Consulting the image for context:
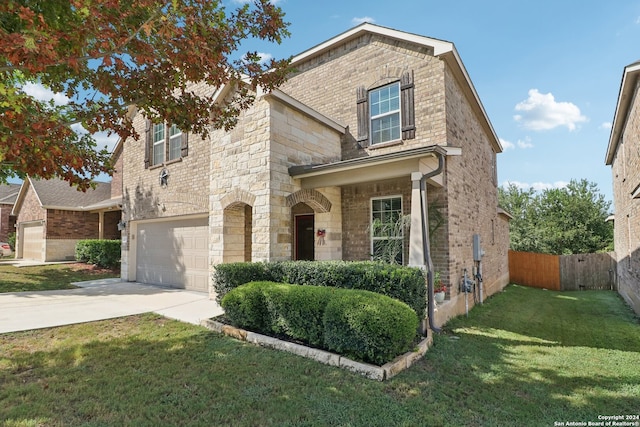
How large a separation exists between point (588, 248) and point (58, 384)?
3133cm

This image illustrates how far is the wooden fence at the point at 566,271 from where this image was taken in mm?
15125

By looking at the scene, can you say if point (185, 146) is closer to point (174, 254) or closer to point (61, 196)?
point (174, 254)

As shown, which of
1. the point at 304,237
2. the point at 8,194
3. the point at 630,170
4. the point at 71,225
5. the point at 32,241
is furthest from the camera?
the point at 8,194

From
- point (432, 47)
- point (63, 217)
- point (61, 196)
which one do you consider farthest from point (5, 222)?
point (432, 47)

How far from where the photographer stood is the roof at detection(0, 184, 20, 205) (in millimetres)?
24312

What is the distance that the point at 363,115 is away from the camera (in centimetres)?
962

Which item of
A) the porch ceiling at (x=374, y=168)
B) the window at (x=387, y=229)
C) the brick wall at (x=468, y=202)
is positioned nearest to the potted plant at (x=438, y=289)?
the brick wall at (x=468, y=202)

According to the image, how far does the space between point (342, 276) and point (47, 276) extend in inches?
534

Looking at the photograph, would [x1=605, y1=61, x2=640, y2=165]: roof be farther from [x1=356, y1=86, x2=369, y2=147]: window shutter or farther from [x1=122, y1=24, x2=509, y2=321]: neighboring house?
[x1=356, y1=86, x2=369, y2=147]: window shutter

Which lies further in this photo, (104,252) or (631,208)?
(104,252)

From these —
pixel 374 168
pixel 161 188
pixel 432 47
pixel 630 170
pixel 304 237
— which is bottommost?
pixel 304 237

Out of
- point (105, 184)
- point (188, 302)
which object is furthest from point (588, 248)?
point (105, 184)

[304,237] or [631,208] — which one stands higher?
[631,208]

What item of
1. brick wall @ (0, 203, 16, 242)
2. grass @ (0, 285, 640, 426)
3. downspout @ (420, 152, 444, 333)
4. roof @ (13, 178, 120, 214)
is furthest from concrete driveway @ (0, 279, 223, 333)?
brick wall @ (0, 203, 16, 242)
